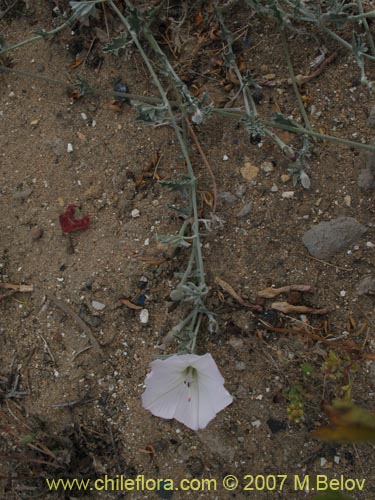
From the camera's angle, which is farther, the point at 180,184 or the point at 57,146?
the point at 57,146

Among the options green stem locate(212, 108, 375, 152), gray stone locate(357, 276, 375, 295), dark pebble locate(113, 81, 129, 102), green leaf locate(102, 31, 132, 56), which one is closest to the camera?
green stem locate(212, 108, 375, 152)

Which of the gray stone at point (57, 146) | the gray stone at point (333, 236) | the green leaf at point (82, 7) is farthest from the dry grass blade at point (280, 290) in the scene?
the green leaf at point (82, 7)

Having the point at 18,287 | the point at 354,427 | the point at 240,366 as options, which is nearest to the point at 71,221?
the point at 18,287

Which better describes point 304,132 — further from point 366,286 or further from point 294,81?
point 366,286

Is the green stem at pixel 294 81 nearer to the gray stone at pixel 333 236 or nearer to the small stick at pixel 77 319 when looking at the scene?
the gray stone at pixel 333 236

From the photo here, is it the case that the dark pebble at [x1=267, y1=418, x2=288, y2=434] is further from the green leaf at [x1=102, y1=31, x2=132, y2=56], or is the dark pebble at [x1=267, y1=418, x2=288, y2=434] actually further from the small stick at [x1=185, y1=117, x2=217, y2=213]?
the green leaf at [x1=102, y1=31, x2=132, y2=56]

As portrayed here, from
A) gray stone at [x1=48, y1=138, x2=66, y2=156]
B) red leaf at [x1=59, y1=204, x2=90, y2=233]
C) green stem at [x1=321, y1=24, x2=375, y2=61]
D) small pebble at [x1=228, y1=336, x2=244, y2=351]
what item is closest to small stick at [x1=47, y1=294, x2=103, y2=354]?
red leaf at [x1=59, y1=204, x2=90, y2=233]
